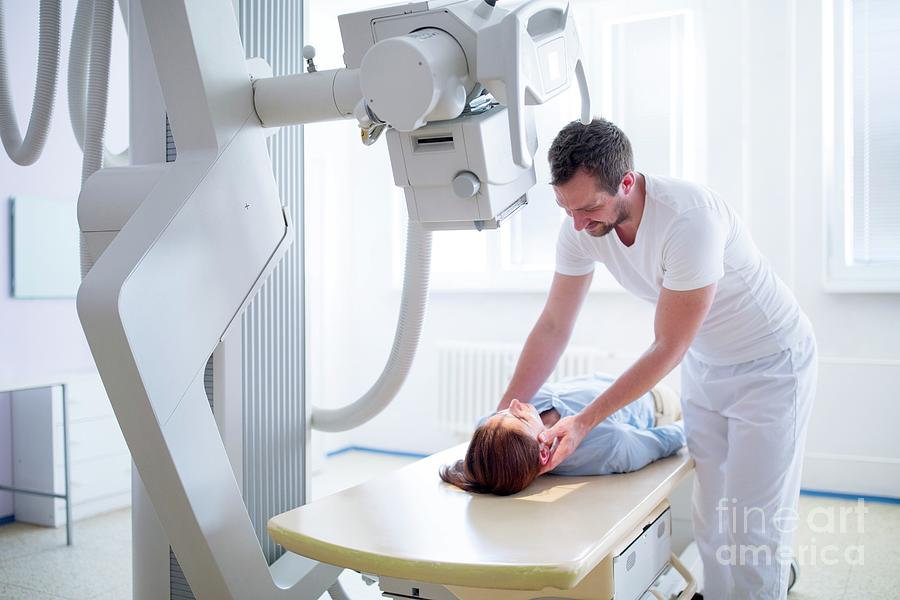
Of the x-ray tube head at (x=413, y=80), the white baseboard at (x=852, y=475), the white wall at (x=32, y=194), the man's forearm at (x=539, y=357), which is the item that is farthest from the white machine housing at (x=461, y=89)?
the white baseboard at (x=852, y=475)

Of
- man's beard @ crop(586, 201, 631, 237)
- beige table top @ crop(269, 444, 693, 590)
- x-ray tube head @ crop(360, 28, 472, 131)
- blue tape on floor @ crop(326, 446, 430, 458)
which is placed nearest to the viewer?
Result: x-ray tube head @ crop(360, 28, 472, 131)

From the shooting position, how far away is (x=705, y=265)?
Result: 1629 millimetres

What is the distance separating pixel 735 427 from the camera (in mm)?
1865

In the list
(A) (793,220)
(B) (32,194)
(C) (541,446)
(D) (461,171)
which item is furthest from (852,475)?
(B) (32,194)

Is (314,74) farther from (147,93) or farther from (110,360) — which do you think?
(110,360)

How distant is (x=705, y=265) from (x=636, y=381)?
1.00ft

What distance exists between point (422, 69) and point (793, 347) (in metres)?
1.42

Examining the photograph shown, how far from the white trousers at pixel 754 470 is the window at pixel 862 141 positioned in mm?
1887

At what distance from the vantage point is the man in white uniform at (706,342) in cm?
164

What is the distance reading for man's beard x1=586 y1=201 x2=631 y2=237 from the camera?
172cm

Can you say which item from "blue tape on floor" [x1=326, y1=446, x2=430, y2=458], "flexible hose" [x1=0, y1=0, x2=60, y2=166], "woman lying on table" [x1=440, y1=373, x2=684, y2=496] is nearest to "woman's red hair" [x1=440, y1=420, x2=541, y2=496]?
"woman lying on table" [x1=440, y1=373, x2=684, y2=496]

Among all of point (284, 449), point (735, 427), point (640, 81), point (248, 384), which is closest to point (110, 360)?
point (248, 384)

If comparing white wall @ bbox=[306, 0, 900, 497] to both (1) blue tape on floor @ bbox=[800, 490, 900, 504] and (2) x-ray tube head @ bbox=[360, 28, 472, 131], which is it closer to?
(1) blue tape on floor @ bbox=[800, 490, 900, 504]

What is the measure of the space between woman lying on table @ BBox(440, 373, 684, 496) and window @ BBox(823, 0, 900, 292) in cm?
197
